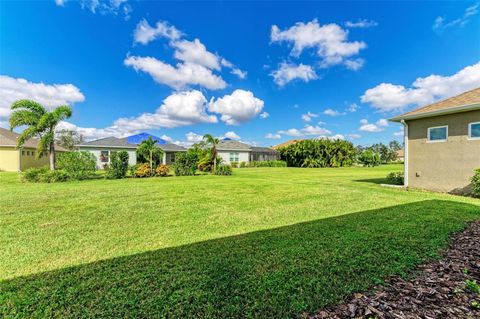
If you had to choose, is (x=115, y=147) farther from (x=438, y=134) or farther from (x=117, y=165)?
(x=438, y=134)

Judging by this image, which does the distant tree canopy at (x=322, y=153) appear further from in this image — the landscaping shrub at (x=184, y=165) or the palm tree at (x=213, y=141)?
the landscaping shrub at (x=184, y=165)

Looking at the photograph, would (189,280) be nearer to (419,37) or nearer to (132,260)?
(132,260)

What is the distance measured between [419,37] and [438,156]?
9.36 m

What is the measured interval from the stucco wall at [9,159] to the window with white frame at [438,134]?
31487 mm

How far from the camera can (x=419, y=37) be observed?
45.6 feet

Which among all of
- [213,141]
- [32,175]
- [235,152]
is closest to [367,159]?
[235,152]

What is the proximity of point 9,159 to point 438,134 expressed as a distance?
32.4m

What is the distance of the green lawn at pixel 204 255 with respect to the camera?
2.25 meters

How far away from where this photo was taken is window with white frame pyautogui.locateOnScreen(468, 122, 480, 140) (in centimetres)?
822

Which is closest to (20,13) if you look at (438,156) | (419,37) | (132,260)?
(132,260)

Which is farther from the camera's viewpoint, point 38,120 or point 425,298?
point 38,120

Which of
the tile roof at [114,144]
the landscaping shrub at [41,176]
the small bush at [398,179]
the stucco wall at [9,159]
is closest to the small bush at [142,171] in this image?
the landscaping shrub at [41,176]

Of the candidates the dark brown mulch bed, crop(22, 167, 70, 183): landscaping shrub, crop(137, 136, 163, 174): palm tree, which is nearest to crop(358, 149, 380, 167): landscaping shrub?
crop(137, 136, 163, 174): palm tree

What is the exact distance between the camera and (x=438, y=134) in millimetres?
9359
